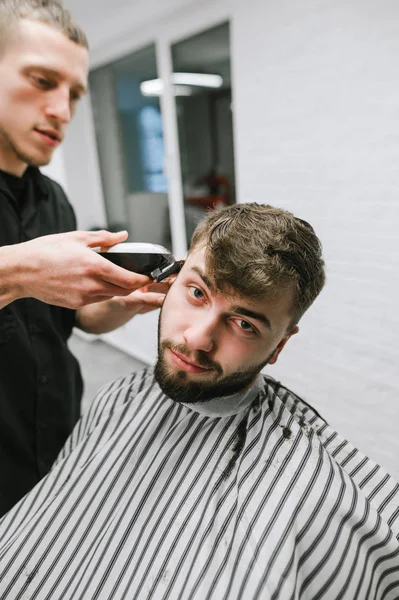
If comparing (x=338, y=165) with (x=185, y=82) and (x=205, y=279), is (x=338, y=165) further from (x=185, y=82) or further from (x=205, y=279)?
(x=185, y=82)

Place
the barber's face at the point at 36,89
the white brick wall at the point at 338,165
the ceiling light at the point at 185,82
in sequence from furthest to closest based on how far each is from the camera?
the ceiling light at the point at 185,82 → the white brick wall at the point at 338,165 → the barber's face at the point at 36,89

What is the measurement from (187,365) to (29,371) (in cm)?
56

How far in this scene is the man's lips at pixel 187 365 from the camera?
2.98ft

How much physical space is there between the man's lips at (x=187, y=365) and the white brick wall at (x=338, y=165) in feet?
3.62

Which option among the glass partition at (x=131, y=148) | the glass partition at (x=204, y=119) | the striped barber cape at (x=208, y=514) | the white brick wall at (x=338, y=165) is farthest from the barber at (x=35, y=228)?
the glass partition at (x=131, y=148)

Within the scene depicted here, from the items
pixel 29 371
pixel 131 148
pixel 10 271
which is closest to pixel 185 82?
pixel 131 148

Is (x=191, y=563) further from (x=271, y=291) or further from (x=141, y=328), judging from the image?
(x=141, y=328)

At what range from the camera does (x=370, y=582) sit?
0.79 m

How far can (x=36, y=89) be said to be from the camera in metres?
1.12

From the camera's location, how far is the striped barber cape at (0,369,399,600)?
2.52 feet

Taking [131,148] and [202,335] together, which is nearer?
[202,335]

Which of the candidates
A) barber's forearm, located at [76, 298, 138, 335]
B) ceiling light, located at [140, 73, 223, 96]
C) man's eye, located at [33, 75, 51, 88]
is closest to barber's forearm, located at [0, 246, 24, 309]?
barber's forearm, located at [76, 298, 138, 335]

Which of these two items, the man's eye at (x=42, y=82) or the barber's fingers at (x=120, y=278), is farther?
the man's eye at (x=42, y=82)

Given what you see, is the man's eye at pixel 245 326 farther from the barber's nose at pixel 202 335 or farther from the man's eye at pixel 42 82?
the man's eye at pixel 42 82
